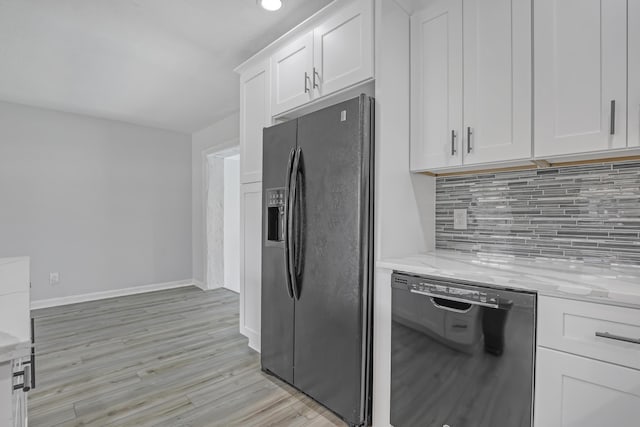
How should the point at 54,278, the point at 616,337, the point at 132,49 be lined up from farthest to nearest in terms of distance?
the point at 54,278
the point at 132,49
the point at 616,337

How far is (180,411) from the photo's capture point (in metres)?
1.91

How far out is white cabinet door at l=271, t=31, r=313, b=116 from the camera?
2078 mm

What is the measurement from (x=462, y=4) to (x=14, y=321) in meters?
2.31

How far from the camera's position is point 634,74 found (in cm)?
123

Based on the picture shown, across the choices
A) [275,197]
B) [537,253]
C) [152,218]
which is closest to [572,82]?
[537,253]

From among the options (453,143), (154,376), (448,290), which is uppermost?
(453,143)

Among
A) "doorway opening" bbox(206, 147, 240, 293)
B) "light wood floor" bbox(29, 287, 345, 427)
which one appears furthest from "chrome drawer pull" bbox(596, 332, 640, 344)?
"doorway opening" bbox(206, 147, 240, 293)

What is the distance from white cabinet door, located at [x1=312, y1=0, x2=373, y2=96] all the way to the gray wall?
3.67 m

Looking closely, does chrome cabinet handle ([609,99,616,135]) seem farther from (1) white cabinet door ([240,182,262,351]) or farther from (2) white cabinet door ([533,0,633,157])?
(1) white cabinet door ([240,182,262,351])

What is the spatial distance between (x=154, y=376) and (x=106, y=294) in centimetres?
266

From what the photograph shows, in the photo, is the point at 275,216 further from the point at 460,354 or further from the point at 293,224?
the point at 460,354

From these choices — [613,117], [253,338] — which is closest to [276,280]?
[253,338]

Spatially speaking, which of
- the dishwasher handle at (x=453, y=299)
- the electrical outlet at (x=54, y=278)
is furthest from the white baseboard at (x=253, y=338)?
the electrical outlet at (x=54, y=278)

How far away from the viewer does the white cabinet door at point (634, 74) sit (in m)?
1.22
